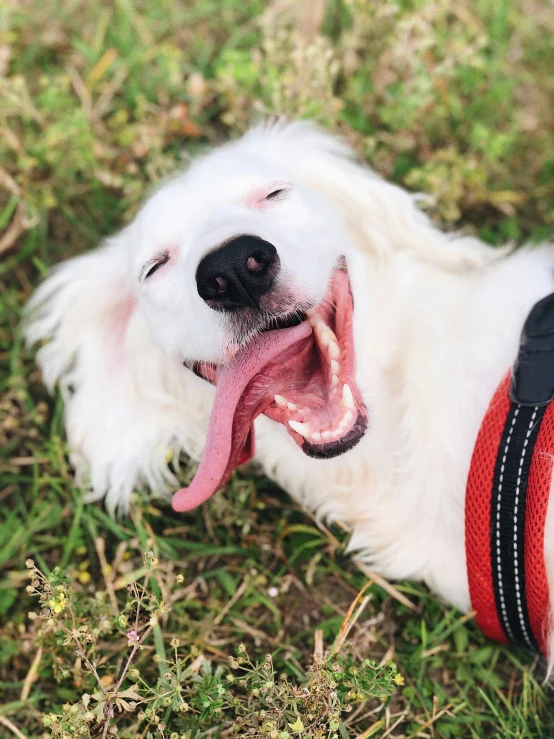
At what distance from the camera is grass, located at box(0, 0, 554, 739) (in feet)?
7.91

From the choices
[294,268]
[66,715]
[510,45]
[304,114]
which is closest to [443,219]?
[304,114]

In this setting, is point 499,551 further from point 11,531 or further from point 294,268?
point 11,531

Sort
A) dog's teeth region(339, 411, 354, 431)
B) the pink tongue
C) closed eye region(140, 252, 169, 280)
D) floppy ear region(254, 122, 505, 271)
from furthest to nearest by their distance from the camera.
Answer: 1. floppy ear region(254, 122, 505, 271)
2. closed eye region(140, 252, 169, 280)
3. the pink tongue
4. dog's teeth region(339, 411, 354, 431)

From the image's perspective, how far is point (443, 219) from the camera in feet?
11.8

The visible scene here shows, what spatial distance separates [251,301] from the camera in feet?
6.94

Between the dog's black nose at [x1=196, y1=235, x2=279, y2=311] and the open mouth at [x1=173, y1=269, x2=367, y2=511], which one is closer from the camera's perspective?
the dog's black nose at [x1=196, y1=235, x2=279, y2=311]

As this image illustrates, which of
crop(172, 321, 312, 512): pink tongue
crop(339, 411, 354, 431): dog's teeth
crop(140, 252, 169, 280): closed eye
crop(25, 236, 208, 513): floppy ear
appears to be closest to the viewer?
crop(339, 411, 354, 431): dog's teeth

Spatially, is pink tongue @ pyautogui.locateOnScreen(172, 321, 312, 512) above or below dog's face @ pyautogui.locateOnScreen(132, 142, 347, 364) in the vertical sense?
below

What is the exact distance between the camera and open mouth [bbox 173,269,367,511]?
2145mm

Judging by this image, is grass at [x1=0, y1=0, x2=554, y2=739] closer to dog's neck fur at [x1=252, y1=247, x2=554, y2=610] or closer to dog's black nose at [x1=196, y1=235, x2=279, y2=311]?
dog's neck fur at [x1=252, y1=247, x2=554, y2=610]

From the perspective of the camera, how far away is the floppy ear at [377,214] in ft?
8.45

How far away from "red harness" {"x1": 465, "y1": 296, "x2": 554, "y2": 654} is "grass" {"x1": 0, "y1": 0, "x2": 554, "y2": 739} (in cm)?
49

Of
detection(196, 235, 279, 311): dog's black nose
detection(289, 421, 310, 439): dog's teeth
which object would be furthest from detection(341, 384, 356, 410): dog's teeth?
detection(196, 235, 279, 311): dog's black nose

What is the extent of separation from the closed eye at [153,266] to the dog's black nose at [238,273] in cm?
32
